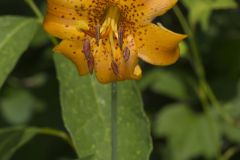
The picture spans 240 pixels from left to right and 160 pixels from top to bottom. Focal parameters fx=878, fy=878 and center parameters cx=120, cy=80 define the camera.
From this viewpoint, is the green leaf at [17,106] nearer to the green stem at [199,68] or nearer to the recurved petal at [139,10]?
the green stem at [199,68]

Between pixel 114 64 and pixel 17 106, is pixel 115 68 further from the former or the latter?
pixel 17 106

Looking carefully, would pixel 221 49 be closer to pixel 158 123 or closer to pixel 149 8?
pixel 158 123

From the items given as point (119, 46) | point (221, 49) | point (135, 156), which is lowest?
point (221, 49)

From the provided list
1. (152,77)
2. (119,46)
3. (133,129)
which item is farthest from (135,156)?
(152,77)

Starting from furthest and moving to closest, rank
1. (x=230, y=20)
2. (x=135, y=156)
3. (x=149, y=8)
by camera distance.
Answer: (x=230, y=20) → (x=135, y=156) → (x=149, y=8)

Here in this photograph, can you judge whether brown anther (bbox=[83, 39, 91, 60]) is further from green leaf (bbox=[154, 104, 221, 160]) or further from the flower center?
green leaf (bbox=[154, 104, 221, 160])

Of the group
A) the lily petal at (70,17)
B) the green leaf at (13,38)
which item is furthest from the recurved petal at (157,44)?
the green leaf at (13,38)

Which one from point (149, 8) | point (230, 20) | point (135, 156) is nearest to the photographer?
point (149, 8)
